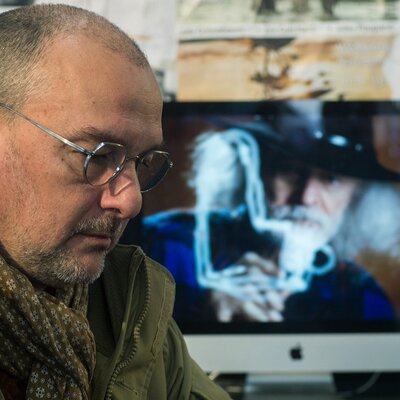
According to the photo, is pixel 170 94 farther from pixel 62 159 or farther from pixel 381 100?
pixel 62 159

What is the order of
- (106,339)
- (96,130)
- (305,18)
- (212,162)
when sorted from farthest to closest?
(305,18), (212,162), (106,339), (96,130)

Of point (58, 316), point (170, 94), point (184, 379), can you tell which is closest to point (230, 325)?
point (170, 94)

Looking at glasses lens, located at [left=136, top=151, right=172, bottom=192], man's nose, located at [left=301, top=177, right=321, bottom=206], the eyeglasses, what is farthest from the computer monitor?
the eyeglasses

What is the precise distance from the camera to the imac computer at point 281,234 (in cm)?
215

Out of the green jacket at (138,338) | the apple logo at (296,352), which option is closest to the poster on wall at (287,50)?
the apple logo at (296,352)

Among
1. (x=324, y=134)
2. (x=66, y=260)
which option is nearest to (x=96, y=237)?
(x=66, y=260)

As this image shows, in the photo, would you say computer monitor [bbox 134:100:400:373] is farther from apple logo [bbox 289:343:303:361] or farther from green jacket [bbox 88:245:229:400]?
green jacket [bbox 88:245:229:400]

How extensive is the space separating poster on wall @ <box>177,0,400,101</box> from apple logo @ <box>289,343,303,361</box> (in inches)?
25.8

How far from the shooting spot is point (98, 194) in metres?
0.98

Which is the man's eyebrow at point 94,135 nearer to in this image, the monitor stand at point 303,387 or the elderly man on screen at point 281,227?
the elderly man on screen at point 281,227

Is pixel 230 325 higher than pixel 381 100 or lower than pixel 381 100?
lower

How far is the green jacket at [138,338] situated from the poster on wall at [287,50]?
1.18 metres

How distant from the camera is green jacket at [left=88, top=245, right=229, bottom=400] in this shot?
111 centimetres

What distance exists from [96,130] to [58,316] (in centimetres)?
23
